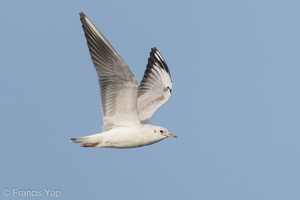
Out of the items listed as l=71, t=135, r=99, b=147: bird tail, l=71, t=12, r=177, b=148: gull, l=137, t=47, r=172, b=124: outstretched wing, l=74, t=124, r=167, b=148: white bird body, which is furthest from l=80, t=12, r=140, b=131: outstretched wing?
l=137, t=47, r=172, b=124: outstretched wing

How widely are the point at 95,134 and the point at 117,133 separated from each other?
0.57 m

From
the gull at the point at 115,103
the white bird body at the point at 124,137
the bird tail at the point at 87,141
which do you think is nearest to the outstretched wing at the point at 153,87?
the gull at the point at 115,103

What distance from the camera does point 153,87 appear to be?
62.8 ft

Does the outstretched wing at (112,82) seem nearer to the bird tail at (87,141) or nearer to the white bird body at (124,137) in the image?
the white bird body at (124,137)

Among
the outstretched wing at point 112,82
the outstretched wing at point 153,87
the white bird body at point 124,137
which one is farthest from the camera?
the outstretched wing at point 153,87

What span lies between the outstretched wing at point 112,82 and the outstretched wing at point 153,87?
1532mm

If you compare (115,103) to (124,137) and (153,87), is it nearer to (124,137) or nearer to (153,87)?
(124,137)

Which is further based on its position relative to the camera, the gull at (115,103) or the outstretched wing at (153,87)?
the outstretched wing at (153,87)

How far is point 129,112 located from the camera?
1578cm

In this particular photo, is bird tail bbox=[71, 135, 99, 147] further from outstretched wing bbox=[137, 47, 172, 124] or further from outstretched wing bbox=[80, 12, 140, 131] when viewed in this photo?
outstretched wing bbox=[137, 47, 172, 124]

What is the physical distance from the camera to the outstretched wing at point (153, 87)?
17.9 meters

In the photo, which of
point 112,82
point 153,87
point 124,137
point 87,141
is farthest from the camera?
point 153,87

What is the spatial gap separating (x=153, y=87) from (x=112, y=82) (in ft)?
13.1

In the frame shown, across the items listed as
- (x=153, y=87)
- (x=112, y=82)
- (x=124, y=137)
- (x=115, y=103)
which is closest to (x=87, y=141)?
(x=124, y=137)
